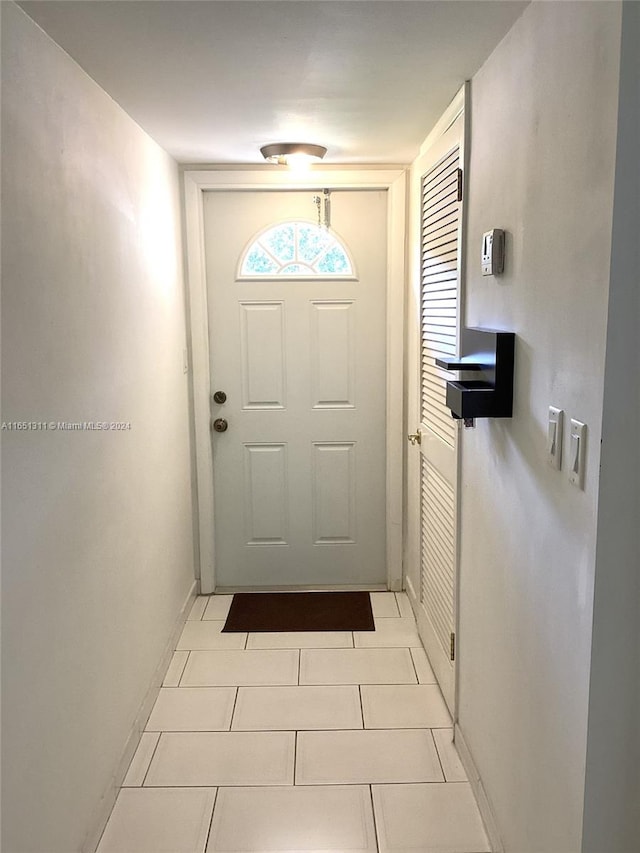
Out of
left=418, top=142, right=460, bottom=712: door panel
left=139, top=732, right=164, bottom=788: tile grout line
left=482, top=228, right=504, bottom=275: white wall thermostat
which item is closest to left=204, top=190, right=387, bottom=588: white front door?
left=418, top=142, right=460, bottom=712: door panel

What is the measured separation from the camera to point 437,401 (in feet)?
8.83

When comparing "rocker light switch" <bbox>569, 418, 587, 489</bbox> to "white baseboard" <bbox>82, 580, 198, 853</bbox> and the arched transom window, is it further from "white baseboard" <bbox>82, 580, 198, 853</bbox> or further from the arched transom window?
the arched transom window

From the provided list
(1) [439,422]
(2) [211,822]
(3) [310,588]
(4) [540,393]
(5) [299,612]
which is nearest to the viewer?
(4) [540,393]

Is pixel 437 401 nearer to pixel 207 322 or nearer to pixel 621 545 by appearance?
pixel 207 322

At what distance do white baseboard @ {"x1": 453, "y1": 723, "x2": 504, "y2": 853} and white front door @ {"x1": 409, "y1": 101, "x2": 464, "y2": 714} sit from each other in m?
0.16

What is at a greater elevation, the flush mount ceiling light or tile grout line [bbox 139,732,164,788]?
the flush mount ceiling light

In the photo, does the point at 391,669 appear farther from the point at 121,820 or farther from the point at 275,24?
the point at 275,24

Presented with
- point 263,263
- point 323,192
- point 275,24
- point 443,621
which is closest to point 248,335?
point 263,263

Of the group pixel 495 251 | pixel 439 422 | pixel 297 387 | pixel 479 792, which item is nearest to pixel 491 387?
pixel 495 251

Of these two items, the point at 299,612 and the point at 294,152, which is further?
the point at 299,612

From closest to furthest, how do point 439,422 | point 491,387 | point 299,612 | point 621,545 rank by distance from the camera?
point 621,545 < point 491,387 < point 439,422 < point 299,612

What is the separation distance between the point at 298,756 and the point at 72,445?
1273mm

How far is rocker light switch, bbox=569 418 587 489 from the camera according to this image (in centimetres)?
122

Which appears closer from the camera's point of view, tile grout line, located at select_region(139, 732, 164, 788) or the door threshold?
tile grout line, located at select_region(139, 732, 164, 788)
